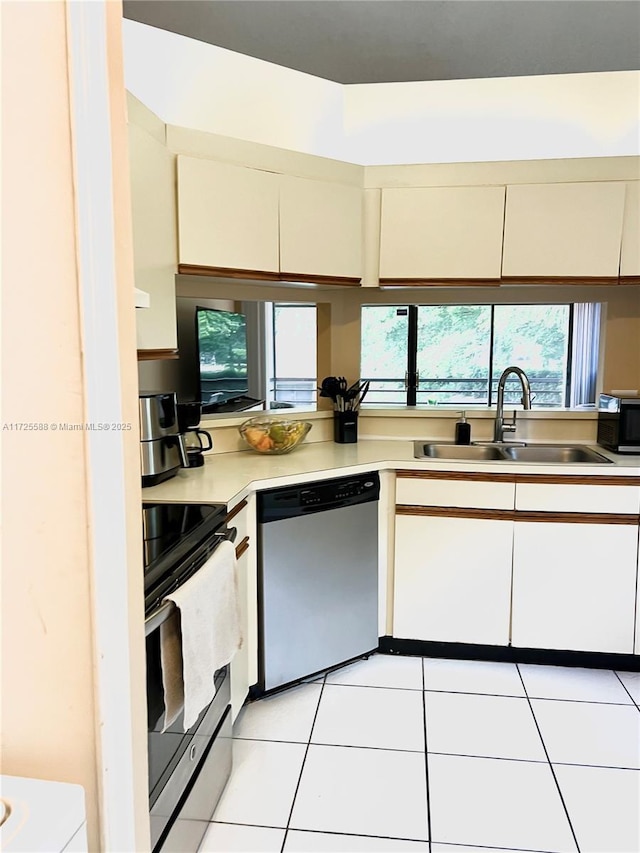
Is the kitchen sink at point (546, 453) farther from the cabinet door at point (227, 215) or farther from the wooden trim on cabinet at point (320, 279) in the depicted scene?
the cabinet door at point (227, 215)

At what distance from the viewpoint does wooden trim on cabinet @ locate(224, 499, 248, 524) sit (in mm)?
1990

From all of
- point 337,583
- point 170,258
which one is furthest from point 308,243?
point 337,583

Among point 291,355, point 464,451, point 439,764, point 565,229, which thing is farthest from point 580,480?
point 291,355

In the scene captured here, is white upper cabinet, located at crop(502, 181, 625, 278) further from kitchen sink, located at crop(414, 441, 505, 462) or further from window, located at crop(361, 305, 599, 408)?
kitchen sink, located at crop(414, 441, 505, 462)

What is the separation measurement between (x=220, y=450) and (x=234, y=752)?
1314 millimetres

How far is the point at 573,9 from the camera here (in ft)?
7.54

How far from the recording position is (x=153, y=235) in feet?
7.08

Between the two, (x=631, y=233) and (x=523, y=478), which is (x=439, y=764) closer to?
(x=523, y=478)

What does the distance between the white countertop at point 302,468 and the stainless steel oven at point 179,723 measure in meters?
0.21

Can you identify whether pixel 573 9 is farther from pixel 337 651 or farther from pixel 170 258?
pixel 337 651

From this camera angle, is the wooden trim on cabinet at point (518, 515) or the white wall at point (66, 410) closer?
the white wall at point (66, 410)

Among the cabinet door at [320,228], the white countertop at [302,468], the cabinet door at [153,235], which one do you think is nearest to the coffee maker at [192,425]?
the white countertop at [302,468]

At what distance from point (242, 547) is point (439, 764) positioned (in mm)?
997

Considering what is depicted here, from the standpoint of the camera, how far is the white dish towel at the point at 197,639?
1.38 m
